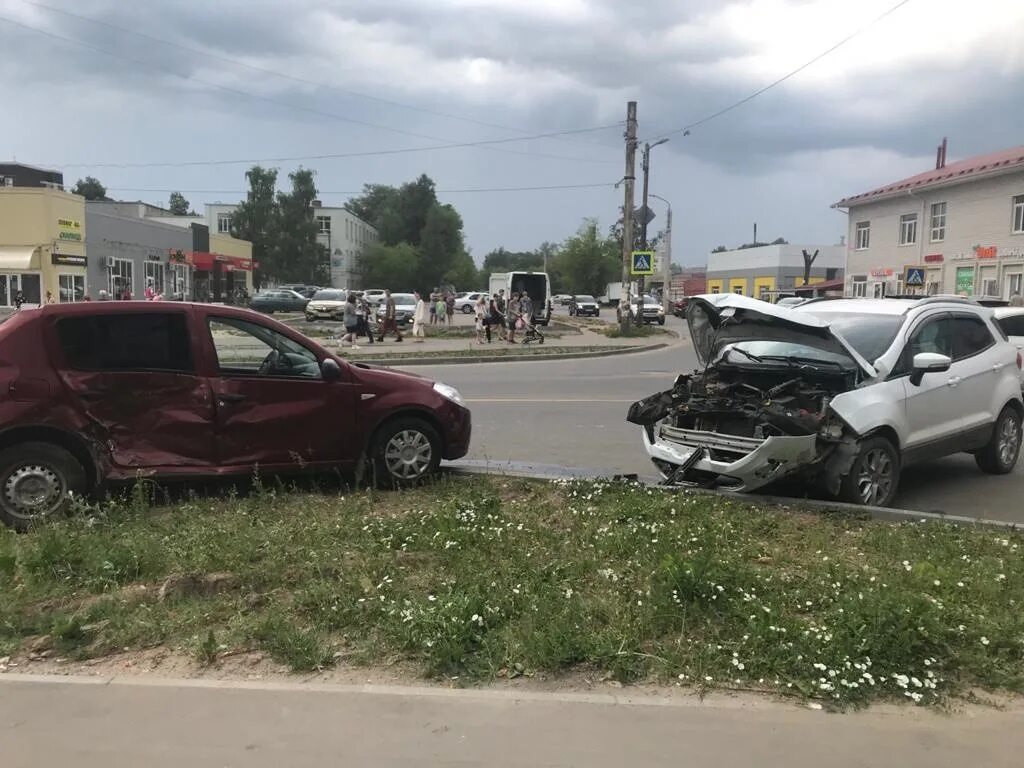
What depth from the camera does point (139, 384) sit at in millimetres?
6012

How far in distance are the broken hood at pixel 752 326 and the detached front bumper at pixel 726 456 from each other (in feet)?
3.29

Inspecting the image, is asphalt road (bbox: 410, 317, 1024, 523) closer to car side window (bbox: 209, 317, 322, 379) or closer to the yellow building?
car side window (bbox: 209, 317, 322, 379)

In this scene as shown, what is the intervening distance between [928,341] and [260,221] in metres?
101

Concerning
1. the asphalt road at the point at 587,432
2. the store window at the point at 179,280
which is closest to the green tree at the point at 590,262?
the store window at the point at 179,280

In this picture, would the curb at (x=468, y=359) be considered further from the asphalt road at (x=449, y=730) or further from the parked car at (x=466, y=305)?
the parked car at (x=466, y=305)

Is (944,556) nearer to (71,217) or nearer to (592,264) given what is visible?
(71,217)

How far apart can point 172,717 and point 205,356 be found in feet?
11.4

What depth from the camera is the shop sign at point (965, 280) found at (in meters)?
36.1

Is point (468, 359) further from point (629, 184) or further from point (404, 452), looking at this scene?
point (404, 452)

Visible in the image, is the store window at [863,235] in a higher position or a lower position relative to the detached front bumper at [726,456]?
higher

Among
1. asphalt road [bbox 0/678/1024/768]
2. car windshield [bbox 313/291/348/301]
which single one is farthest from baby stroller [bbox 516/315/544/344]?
asphalt road [bbox 0/678/1024/768]

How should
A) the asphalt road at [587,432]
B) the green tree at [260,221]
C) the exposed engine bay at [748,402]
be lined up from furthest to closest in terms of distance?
the green tree at [260,221]
the asphalt road at [587,432]
the exposed engine bay at [748,402]

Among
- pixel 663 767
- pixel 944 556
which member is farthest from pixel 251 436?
pixel 944 556

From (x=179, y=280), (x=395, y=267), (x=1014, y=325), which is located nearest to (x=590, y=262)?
(x=395, y=267)
